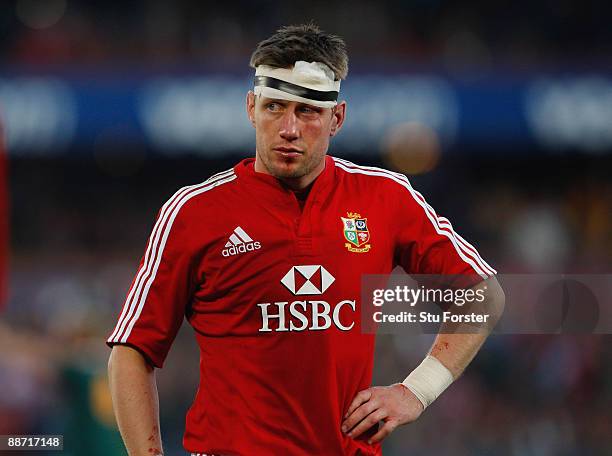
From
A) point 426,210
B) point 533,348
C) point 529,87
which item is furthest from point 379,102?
point 426,210

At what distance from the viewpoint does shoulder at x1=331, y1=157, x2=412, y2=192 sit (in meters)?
3.19

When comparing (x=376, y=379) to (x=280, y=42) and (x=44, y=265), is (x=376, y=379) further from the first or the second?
(x=280, y=42)

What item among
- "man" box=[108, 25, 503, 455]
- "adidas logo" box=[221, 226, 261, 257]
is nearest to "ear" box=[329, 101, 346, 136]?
"man" box=[108, 25, 503, 455]

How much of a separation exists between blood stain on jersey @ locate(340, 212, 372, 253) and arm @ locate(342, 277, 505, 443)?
413 millimetres

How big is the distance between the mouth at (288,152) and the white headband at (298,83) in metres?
0.15

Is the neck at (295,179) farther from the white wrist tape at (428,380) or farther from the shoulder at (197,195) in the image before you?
the white wrist tape at (428,380)

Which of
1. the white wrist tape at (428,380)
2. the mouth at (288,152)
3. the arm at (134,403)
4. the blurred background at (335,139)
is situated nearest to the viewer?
the arm at (134,403)

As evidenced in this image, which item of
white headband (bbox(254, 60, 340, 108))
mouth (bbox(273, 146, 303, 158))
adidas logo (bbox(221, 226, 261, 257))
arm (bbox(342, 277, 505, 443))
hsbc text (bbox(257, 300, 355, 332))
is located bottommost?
arm (bbox(342, 277, 505, 443))

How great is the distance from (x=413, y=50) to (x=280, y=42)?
9009 mm

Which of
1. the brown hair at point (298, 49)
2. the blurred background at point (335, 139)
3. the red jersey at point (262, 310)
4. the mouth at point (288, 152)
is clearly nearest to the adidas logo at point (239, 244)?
the red jersey at point (262, 310)

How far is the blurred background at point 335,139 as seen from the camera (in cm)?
1148

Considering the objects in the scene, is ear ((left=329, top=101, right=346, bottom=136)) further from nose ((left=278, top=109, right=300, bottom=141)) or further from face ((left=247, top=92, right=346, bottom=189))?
nose ((left=278, top=109, right=300, bottom=141))

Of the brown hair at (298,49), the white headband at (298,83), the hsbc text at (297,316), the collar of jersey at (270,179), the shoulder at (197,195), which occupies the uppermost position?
the brown hair at (298,49)

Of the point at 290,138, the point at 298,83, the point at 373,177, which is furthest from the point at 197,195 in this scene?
the point at 373,177
